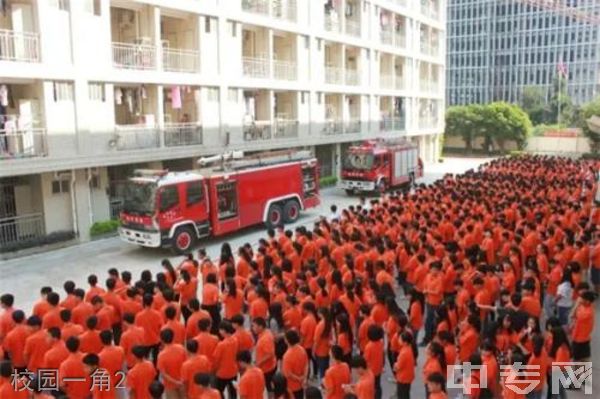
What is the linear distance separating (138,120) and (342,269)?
13.3 metres

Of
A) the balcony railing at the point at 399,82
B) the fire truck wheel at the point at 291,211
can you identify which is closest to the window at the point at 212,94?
the fire truck wheel at the point at 291,211

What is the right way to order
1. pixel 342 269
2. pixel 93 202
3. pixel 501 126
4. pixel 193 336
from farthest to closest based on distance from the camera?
pixel 501 126, pixel 93 202, pixel 342 269, pixel 193 336

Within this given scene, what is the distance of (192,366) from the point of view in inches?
Answer: 246

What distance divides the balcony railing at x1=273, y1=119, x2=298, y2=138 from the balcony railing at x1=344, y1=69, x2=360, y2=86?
6463 millimetres

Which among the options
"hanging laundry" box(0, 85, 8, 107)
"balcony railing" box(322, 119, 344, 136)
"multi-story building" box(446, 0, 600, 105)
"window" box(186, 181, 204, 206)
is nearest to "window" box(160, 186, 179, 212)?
"window" box(186, 181, 204, 206)

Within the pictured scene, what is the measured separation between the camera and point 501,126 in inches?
2125

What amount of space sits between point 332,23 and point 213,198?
55.7 ft

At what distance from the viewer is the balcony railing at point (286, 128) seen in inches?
1045

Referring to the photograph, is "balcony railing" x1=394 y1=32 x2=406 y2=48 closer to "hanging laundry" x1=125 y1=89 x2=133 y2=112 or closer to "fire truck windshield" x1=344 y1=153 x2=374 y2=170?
"fire truck windshield" x1=344 y1=153 x2=374 y2=170

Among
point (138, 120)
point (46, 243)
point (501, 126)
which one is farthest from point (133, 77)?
point (501, 126)

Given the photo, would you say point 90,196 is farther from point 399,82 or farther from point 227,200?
point 399,82

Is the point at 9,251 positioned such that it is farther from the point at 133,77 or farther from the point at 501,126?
the point at 501,126

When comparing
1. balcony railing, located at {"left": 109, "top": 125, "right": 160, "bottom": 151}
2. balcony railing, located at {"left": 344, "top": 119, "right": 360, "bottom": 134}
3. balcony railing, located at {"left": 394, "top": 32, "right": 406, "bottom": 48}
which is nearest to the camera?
balcony railing, located at {"left": 109, "top": 125, "right": 160, "bottom": 151}

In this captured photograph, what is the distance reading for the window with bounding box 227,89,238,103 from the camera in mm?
23294
